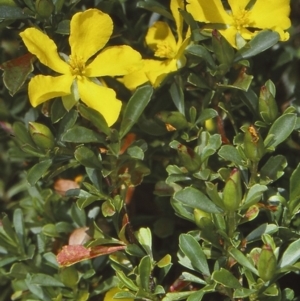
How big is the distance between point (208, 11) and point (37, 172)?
1.26ft

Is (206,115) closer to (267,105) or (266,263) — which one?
(267,105)

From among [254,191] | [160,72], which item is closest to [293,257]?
[254,191]

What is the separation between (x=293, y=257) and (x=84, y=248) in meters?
0.34

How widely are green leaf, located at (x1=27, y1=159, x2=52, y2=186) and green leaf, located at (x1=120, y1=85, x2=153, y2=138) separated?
128 millimetres

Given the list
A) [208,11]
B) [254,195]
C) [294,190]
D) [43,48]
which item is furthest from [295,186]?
[43,48]

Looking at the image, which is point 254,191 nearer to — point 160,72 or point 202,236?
point 202,236

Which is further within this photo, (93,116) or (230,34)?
(230,34)

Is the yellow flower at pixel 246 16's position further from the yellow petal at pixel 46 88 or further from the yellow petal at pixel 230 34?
the yellow petal at pixel 46 88

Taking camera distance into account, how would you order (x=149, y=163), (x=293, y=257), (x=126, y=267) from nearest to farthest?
(x=293, y=257), (x=126, y=267), (x=149, y=163)

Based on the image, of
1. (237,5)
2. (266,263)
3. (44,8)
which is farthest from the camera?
(237,5)

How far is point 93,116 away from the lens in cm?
103

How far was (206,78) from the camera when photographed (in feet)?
3.81

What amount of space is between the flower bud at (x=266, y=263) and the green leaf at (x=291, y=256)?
0.04 m

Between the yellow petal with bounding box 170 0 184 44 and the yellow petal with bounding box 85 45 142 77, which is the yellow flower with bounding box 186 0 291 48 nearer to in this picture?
the yellow petal with bounding box 170 0 184 44
